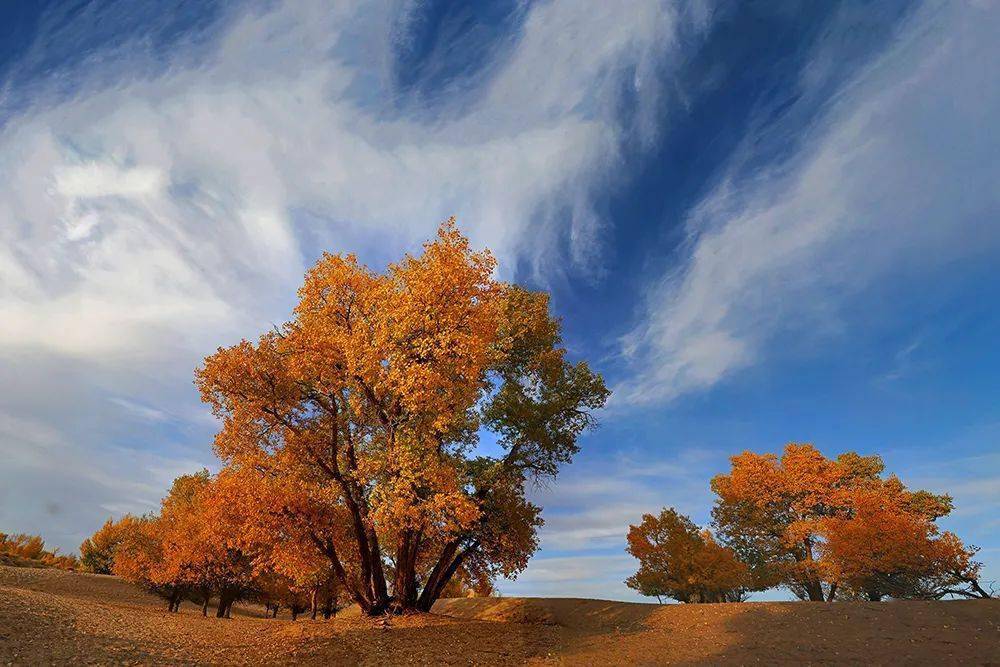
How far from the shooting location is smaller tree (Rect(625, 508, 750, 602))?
109 ft

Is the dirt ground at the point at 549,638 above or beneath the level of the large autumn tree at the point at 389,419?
beneath

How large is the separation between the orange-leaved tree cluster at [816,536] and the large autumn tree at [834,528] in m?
0.07

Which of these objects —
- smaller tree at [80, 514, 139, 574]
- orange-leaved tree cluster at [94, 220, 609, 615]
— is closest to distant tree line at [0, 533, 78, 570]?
smaller tree at [80, 514, 139, 574]

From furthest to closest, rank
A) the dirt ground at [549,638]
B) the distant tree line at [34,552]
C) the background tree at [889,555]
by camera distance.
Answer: the distant tree line at [34,552]
the background tree at [889,555]
the dirt ground at [549,638]

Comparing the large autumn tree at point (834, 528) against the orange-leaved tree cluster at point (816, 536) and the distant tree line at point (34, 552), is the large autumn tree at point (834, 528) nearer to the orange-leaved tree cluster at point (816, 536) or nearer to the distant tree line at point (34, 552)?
the orange-leaved tree cluster at point (816, 536)

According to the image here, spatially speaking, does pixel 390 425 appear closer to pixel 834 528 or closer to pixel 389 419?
pixel 389 419

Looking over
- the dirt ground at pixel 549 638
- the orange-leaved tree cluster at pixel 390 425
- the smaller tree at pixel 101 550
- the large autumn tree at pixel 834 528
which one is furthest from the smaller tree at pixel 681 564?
the smaller tree at pixel 101 550

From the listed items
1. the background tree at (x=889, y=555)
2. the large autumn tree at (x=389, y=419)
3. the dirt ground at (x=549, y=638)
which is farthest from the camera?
the background tree at (x=889, y=555)

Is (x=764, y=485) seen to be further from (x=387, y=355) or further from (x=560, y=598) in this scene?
(x=387, y=355)

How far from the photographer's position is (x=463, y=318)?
57.6 feet

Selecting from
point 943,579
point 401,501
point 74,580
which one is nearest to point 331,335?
point 401,501

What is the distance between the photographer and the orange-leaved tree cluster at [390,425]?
55.5ft

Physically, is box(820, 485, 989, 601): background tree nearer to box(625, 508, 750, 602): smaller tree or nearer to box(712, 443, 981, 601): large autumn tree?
box(712, 443, 981, 601): large autumn tree

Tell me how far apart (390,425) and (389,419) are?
235 mm
